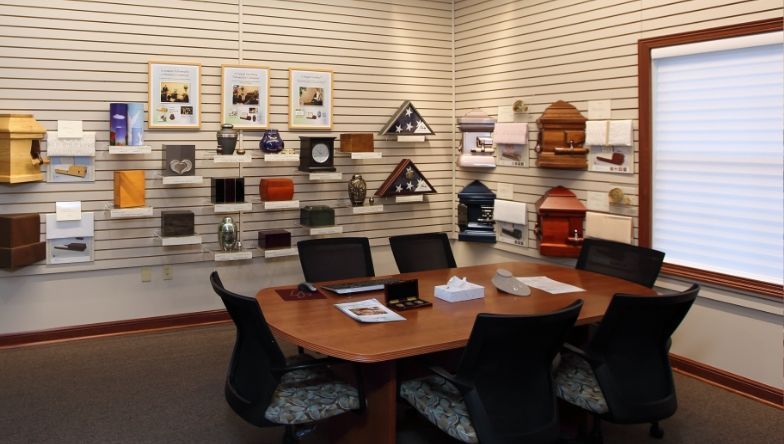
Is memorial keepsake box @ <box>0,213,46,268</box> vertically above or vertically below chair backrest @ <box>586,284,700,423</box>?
above

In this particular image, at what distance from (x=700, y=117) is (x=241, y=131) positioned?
376 centimetres

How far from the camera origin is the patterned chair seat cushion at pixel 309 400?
8.75 ft

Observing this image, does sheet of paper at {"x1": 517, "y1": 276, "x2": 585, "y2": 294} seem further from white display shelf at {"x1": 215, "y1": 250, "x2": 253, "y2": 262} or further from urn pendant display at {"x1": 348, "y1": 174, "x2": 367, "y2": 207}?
white display shelf at {"x1": 215, "y1": 250, "x2": 253, "y2": 262}

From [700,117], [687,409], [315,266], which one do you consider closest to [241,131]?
[315,266]

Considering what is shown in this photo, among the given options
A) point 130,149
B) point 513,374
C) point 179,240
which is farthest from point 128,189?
point 513,374

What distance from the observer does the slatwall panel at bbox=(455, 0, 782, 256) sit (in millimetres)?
4469

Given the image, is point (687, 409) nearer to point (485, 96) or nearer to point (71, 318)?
point (485, 96)

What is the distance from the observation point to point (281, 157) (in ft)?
18.1

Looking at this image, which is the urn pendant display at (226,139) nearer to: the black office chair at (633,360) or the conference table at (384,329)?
the conference table at (384,329)

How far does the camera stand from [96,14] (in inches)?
197

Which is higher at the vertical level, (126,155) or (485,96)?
(485,96)

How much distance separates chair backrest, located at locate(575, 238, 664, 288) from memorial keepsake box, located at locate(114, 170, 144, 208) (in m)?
3.49

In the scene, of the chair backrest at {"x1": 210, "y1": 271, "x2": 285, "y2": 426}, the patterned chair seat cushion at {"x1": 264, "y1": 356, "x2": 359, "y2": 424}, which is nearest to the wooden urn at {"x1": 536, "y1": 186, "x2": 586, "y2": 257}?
the patterned chair seat cushion at {"x1": 264, "y1": 356, "x2": 359, "y2": 424}

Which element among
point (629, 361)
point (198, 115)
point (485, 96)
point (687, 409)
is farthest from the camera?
point (485, 96)
